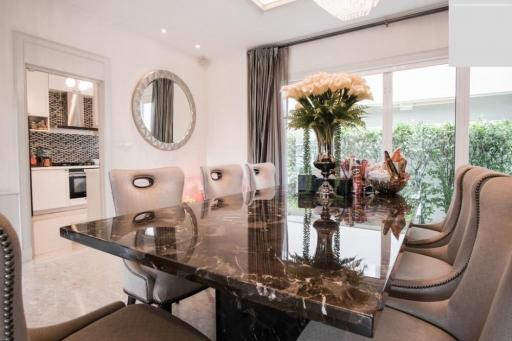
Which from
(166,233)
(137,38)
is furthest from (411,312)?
(137,38)

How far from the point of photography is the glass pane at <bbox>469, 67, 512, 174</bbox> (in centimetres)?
324

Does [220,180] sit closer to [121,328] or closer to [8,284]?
[121,328]

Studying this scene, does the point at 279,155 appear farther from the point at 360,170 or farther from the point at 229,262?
the point at 229,262

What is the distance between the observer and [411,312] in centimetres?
99

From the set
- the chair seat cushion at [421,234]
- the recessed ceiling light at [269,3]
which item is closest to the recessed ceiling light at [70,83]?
the recessed ceiling light at [269,3]

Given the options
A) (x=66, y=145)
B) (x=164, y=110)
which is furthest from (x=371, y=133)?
(x=66, y=145)

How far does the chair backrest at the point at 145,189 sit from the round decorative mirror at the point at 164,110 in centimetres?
254

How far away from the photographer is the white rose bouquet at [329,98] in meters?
1.67

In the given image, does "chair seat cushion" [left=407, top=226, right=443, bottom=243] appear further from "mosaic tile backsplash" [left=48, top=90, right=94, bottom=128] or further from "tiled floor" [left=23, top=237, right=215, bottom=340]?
"mosaic tile backsplash" [left=48, top=90, right=94, bottom=128]

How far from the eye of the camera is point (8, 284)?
0.47 m

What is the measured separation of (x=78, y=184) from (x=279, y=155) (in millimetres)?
4008

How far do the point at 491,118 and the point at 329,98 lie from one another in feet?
8.74

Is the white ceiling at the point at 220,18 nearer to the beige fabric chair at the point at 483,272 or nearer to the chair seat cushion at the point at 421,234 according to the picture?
the chair seat cushion at the point at 421,234

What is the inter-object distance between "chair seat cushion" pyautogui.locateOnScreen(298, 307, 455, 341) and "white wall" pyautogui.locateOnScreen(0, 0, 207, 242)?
3146 millimetres
